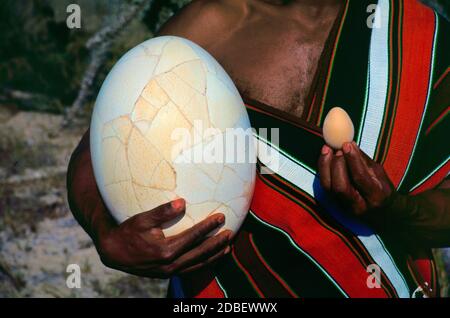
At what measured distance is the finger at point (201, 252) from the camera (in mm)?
2230

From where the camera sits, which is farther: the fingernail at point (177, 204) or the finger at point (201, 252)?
the finger at point (201, 252)

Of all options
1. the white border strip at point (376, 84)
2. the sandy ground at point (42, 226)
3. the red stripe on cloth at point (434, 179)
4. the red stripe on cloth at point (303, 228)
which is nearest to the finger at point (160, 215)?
the red stripe on cloth at point (303, 228)

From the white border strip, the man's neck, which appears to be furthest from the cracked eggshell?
the man's neck

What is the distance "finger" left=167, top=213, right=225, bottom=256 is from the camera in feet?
7.12

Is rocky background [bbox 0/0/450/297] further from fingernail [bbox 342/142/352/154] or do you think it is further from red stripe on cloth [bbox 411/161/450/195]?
fingernail [bbox 342/142/352/154]

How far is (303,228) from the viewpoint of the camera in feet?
8.05

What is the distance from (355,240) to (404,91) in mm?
466

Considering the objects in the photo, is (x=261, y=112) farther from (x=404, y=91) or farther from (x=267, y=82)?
(x=404, y=91)

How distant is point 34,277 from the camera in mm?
4543

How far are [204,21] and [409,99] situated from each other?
678mm

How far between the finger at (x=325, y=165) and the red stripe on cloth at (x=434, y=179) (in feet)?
1.45

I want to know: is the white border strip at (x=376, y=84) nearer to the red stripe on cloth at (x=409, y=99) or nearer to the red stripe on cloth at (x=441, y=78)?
the red stripe on cloth at (x=409, y=99)

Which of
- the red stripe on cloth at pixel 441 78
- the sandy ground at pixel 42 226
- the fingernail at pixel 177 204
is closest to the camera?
the fingernail at pixel 177 204

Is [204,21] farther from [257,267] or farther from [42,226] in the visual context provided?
[42,226]
